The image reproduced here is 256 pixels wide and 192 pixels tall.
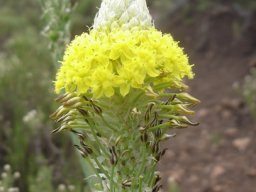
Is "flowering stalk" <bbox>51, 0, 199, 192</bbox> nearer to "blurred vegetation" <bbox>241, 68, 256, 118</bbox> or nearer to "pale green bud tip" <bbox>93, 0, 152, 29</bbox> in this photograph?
"pale green bud tip" <bbox>93, 0, 152, 29</bbox>

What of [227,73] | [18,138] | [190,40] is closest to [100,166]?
[18,138]

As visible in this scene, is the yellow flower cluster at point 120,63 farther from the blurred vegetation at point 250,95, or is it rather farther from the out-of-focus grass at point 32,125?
the blurred vegetation at point 250,95

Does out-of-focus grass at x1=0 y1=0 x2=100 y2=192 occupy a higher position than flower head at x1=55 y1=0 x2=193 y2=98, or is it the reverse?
out-of-focus grass at x1=0 y1=0 x2=100 y2=192

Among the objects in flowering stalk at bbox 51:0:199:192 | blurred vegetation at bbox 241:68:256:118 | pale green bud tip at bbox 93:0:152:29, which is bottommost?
flowering stalk at bbox 51:0:199:192

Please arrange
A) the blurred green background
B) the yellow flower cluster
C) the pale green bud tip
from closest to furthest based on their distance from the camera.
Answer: the yellow flower cluster, the pale green bud tip, the blurred green background

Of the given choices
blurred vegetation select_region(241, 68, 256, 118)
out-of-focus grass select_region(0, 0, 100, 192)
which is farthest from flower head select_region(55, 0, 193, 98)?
blurred vegetation select_region(241, 68, 256, 118)

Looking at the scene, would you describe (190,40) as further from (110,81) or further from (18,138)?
(110,81)
